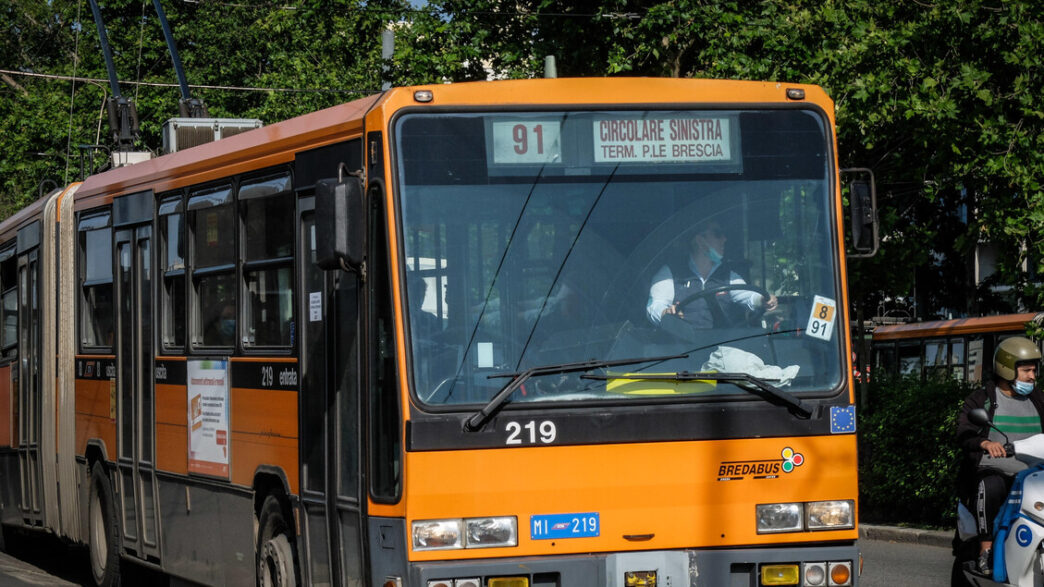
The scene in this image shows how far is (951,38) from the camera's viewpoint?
588 inches

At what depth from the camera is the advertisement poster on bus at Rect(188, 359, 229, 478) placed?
971 centimetres

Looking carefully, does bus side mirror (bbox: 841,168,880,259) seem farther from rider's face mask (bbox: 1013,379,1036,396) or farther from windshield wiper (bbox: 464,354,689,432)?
rider's face mask (bbox: 1013,379,1036,396)

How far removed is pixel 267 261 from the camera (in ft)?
30.1

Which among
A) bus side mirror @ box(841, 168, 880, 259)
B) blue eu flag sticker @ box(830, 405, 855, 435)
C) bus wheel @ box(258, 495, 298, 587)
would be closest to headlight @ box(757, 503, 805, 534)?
blue eu flag sticker @ box(830, 405, 855, 435)

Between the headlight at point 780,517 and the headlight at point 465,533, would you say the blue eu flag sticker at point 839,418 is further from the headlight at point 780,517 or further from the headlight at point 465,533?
the headlight at point 465,533

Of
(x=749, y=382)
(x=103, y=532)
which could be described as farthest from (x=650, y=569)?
(x=103, y=532)

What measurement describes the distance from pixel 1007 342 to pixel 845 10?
8678mm

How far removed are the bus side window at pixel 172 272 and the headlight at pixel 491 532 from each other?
423cm

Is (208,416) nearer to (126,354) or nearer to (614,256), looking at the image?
(126,354)

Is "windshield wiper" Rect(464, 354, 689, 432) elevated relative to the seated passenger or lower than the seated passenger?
lower

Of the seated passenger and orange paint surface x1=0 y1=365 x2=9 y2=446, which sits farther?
orange paint surface x1=0 y1=365 x2=9 y2=446

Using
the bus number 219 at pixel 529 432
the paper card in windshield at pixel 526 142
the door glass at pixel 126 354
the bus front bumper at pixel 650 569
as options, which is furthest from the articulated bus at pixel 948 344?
the bus number 219 at pixel 529 432

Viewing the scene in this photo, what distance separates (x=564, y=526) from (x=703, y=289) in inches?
50.8

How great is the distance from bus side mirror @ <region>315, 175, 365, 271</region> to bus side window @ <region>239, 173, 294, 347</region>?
163 centimetres
